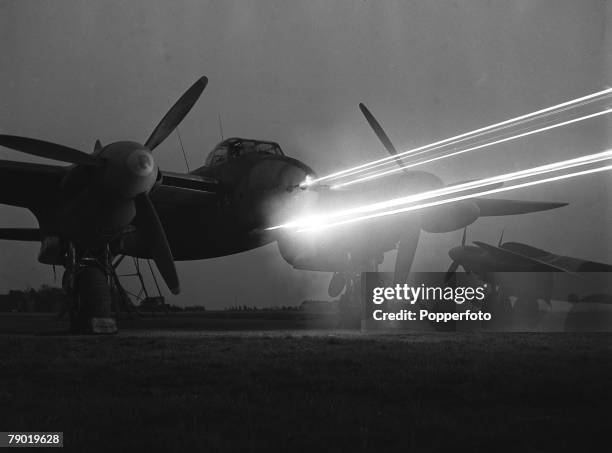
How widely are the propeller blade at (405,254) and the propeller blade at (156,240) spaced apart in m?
7.98

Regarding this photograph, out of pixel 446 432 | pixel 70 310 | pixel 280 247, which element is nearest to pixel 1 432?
pixel 446 432

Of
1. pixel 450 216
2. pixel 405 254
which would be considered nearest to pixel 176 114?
pixel 405 254

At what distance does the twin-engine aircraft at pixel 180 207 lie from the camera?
65.8ft

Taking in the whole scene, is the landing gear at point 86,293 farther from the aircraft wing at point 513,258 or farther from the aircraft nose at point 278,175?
the aircraft wing at point 513,258

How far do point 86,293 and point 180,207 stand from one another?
6233mm

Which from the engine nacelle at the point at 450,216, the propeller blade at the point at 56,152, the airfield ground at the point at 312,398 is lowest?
the airfield ground at the point at 312,398

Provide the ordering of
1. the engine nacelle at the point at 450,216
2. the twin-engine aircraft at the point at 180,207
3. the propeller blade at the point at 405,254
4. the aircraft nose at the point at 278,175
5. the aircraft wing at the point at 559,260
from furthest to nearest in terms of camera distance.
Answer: the aircraft wing at the point at 559,260, the engine nacelle at the point at 450,216, the aircraft nose at the point at 278,175, the propeller blade at the point at 405,254, the twin-engine aircraft at the point at 180,207

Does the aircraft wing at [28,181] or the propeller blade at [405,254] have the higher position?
the aircraft wing at [28,181]

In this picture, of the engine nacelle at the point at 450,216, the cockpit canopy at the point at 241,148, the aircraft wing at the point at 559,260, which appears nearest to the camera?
the engine nacelle at the point at 450,216

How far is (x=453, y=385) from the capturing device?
1019cm

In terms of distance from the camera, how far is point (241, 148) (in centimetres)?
2711

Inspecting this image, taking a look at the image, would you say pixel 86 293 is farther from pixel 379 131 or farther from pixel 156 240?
pixel 379 131

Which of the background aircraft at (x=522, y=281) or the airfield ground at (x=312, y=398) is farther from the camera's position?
the background aircraft at (x=522, y=281)

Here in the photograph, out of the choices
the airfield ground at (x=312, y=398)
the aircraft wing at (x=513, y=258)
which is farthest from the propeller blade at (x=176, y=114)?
the aircraft wing at (x=513, y=258)
